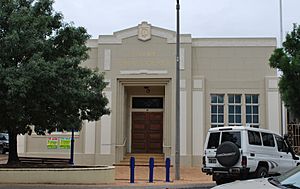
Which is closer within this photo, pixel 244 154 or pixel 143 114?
pixel 244 154

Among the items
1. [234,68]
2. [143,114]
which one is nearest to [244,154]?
[234,68]

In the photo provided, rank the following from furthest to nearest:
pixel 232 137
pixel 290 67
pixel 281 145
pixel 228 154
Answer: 1. pixel 281 145
2. pixel 290 67
3. pixel 232 137
4. pixel 228 154

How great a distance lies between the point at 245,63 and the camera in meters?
24.4

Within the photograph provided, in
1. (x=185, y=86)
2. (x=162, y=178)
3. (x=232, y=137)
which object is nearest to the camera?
(x=232, y=137)

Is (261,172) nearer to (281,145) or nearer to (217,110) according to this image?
(281,145)

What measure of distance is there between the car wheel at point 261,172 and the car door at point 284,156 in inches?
32.1

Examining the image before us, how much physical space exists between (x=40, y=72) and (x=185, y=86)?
40.9ft

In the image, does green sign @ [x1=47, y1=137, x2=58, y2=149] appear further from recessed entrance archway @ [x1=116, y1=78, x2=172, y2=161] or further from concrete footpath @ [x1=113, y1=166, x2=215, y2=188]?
concrete footpath @ [x1=113, y1=166, x2=215, y2=188]

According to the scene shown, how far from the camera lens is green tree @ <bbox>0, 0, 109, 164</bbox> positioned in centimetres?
1280

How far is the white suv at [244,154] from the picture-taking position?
14.5 metres

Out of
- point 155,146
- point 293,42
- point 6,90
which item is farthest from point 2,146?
point 293,42

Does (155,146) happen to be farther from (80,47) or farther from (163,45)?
(80,47)

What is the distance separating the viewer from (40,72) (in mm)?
12617

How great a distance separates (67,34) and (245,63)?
12.0m
